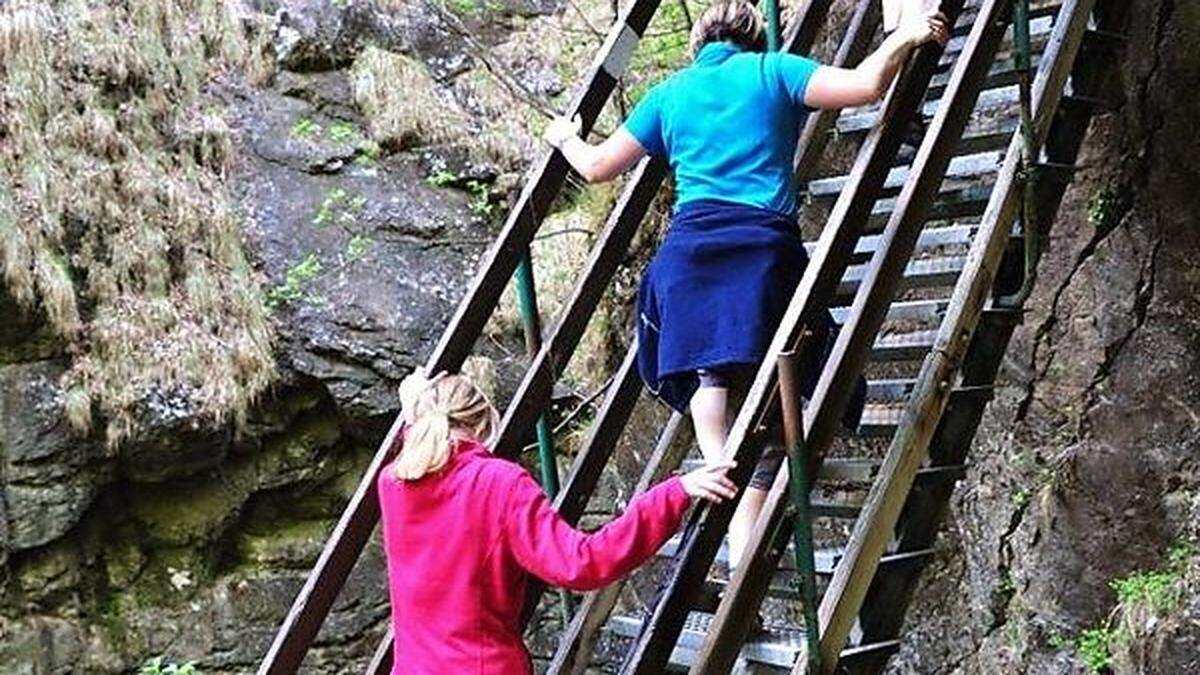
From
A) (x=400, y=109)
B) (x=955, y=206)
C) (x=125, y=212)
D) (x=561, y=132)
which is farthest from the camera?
(x=400, y=109)

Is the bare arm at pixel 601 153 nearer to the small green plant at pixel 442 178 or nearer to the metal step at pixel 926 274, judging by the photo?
the metal step at pixel 926 274

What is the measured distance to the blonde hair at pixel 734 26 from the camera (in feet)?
11.9

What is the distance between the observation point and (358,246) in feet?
26.1

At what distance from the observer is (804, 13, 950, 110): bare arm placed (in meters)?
3.34

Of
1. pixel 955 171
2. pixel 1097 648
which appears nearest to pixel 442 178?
pixel 955 171

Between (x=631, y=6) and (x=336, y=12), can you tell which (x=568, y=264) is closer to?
(x=336, y=12)

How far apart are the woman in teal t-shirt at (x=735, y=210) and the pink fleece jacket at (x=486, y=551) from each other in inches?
25.9

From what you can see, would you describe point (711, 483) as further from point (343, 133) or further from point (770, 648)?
point (343, 133)

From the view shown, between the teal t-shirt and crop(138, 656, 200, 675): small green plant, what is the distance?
16.3 ft

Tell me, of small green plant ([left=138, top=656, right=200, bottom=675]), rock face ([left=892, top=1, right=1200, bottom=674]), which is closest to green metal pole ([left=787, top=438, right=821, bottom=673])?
rock face ([left=892, top=1, right=1200, bottom=674])

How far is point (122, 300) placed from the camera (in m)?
7.38

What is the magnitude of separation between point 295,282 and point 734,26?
4707mm

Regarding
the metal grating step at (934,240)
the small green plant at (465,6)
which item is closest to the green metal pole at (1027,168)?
the metal grating step at (934,240)

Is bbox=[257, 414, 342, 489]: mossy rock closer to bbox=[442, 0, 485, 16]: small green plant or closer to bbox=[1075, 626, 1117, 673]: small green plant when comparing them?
bbox=[442, 0, 485, 16]: small green plant
